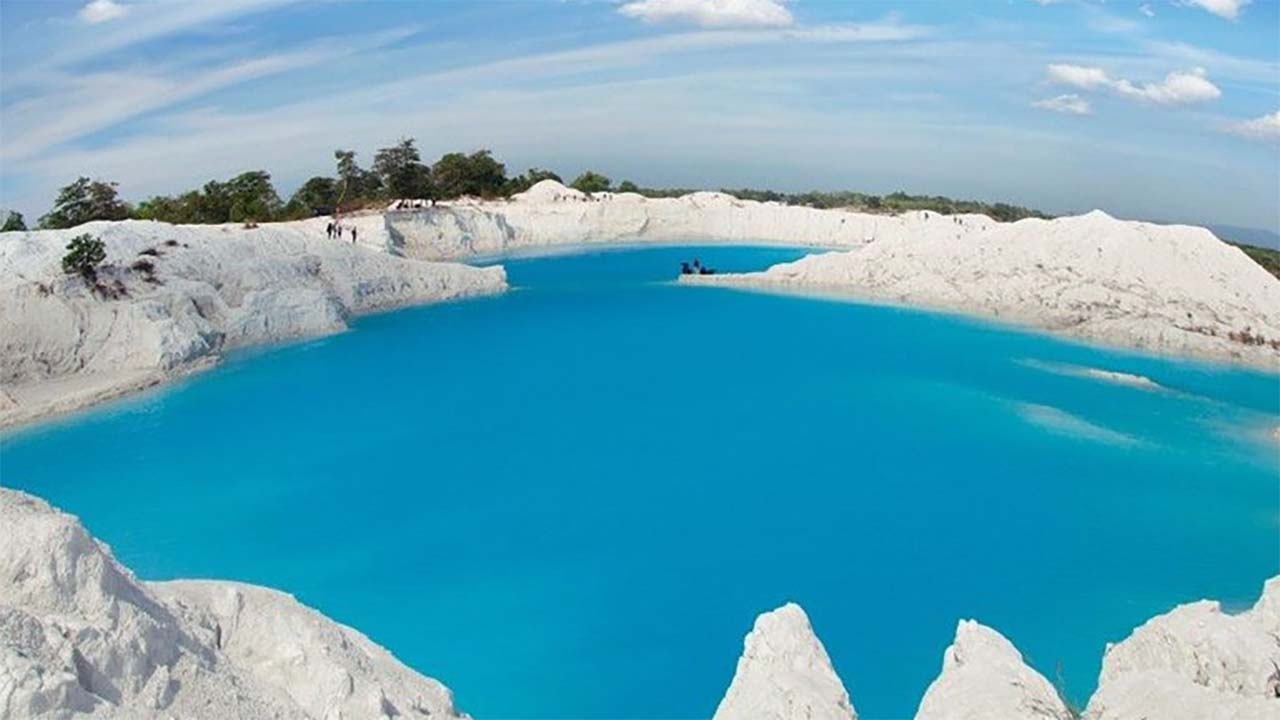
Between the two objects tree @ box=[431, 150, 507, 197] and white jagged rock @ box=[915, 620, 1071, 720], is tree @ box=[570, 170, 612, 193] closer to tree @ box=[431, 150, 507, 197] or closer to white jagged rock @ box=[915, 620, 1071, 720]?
tree @ box=[431, 150, 507, 197]

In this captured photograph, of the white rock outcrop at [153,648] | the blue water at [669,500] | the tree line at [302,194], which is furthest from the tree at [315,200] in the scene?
the white rock outcrop at [153,648]

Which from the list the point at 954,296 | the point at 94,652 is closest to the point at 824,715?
the point at 94,652

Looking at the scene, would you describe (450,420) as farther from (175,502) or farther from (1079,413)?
(1079,413)

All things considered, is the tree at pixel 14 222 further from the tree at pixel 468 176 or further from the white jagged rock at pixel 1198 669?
the white jagged rock at pixel 1198 669

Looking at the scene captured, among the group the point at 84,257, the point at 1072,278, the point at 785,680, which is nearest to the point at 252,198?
the point at 84,257

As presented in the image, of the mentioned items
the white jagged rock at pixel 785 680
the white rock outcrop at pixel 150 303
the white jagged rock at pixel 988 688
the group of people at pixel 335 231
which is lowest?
the white jagged rock at pixel 785 680

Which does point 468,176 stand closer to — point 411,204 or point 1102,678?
point 411,204
